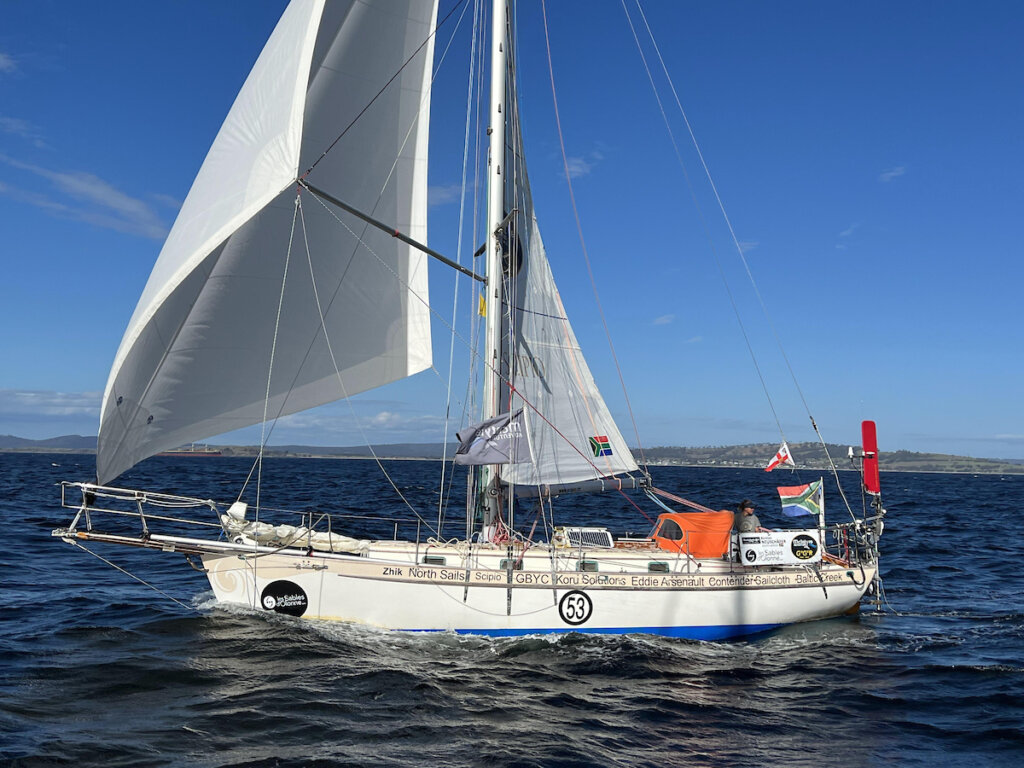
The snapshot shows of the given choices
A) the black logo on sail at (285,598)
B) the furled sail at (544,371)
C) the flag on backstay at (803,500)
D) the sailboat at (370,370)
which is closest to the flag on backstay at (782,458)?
the flag on backstay at (803,500)

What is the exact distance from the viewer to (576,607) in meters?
13.4

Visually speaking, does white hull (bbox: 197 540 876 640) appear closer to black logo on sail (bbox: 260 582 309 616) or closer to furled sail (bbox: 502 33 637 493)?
black logo on sail (bbox: 260 582 309 616)

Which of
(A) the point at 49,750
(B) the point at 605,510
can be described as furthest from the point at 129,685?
(B) the point at 605,510

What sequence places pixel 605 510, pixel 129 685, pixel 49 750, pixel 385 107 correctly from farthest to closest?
pixel 605 510 < pixel 385 107 < pixel 129 685 < pixel 49 750

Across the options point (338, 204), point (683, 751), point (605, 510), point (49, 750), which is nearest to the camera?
point (49, 750)

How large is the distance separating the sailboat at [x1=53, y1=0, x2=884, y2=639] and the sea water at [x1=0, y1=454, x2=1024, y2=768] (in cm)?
71

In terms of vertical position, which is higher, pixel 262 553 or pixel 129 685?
pixel 262 553

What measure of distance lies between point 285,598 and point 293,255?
20.0 ft

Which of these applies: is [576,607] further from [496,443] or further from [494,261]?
[494,261]

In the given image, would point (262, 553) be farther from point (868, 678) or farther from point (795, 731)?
point (868, 678)

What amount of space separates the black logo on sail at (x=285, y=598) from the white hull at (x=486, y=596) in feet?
0.06

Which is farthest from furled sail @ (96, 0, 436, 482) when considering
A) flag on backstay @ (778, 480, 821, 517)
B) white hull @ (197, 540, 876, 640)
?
flag on backstay @ (778, 480, 821, 517)

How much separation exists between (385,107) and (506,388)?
6.10 m

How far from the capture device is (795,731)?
10016 mm
